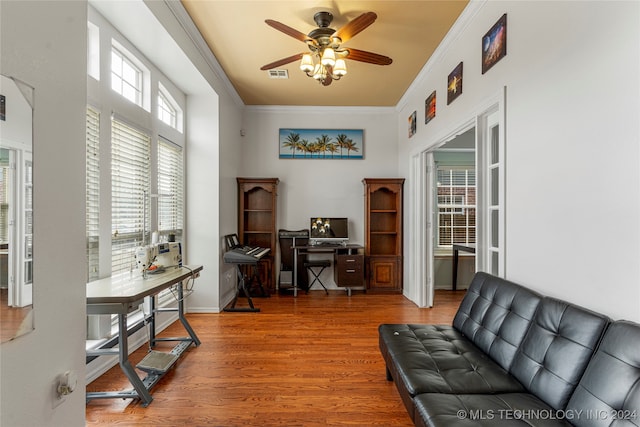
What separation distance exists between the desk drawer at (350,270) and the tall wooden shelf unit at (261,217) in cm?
115

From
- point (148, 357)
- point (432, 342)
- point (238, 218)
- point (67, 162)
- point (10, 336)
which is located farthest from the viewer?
point (238, 218)

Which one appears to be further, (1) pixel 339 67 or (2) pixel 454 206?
(2) pixel 454 206

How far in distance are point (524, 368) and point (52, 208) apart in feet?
7.90

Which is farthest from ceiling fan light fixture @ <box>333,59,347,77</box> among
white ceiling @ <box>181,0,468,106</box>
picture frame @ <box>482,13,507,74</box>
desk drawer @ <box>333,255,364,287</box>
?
desk drawer @ <box>333,255,364,287</box>

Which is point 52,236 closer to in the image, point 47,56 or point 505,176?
point 47,56

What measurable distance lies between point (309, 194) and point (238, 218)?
4.26 ft

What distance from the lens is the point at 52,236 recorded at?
1.26 meters

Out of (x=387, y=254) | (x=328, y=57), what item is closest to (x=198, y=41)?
(x=328, y=57)

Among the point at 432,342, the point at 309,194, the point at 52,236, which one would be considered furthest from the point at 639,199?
the point at 309,194

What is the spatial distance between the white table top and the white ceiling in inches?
96.5

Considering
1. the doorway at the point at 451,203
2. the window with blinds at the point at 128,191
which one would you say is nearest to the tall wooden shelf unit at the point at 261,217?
the window with blinds at the point at 128,191

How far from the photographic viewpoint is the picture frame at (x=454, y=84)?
293 cm

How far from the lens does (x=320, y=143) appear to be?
17.2 ft

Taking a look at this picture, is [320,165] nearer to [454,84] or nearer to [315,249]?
[315,249]
